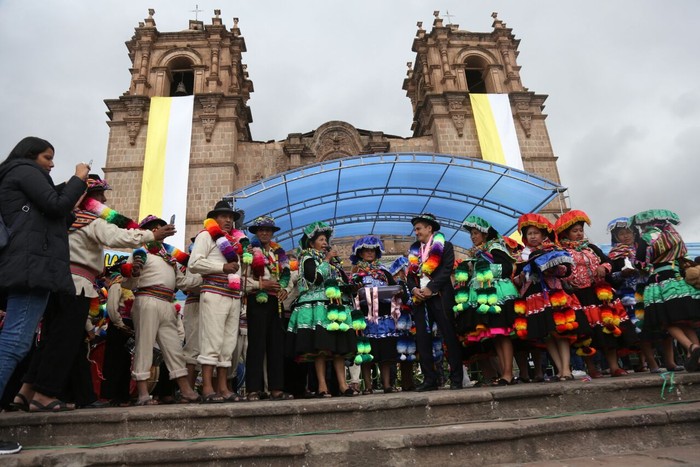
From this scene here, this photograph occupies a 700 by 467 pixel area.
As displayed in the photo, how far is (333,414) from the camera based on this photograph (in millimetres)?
3145

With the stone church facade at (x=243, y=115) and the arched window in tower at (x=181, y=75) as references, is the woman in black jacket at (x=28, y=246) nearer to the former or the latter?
the stone church facade at (x=243, y=115)

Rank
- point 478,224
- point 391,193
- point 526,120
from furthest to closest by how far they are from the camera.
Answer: point 526,120
point 391,193
point 478,224

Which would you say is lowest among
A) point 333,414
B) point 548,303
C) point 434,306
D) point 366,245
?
point 333,414

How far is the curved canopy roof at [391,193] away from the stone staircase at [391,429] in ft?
28.3

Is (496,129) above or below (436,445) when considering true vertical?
above

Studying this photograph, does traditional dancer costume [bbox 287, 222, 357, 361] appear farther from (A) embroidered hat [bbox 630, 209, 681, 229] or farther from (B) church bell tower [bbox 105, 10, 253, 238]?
(B) church bell tower [bbox 105, 10, 253, 238]

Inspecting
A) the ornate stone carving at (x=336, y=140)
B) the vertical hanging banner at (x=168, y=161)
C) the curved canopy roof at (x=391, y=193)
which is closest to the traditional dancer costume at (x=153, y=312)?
the curved canopy roof at (x=391, y=193)

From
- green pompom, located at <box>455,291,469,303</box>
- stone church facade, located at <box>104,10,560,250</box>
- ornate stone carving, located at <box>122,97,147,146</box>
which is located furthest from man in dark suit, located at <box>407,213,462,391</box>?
ornate stone carving, located at <box>122,97,147,146</box>

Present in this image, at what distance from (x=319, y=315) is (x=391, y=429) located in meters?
1.95

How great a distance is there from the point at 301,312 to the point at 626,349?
13.6 feet

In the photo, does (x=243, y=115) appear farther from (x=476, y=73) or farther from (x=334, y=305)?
(x=334, y=305)

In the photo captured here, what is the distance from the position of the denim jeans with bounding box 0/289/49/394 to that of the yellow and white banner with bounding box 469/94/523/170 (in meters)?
18.4

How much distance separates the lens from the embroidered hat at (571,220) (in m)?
5.16

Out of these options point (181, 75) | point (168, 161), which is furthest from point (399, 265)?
point (181, 75)
